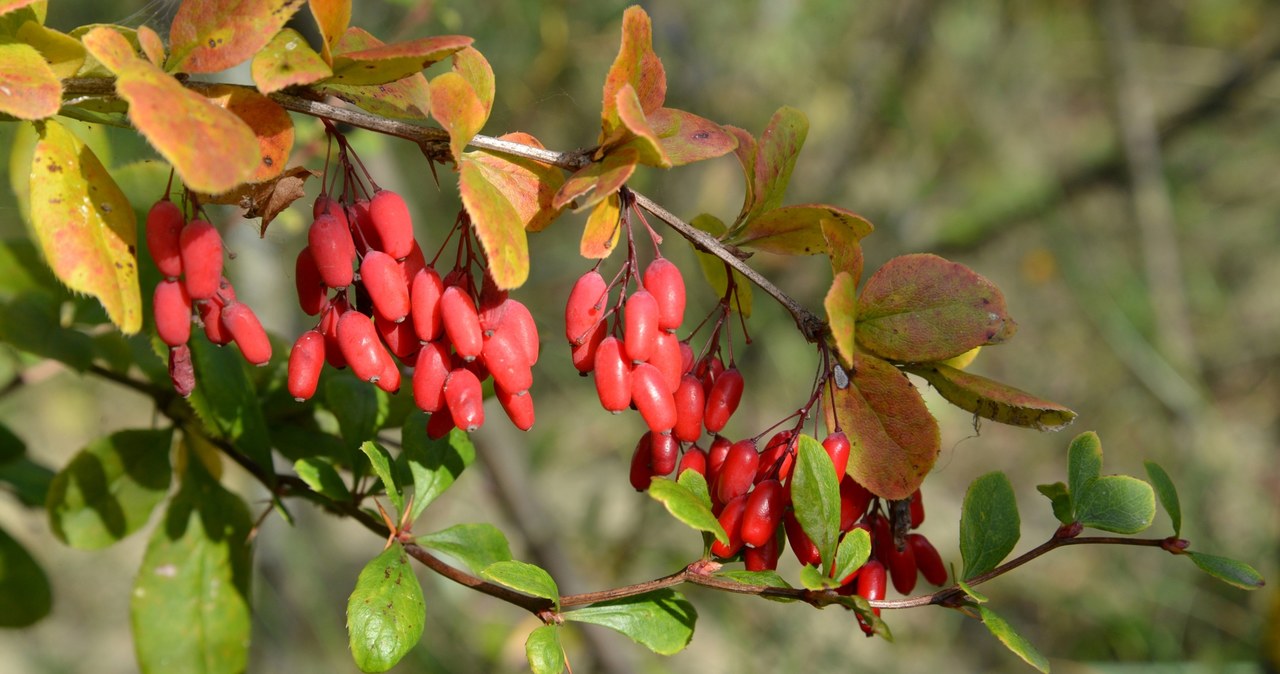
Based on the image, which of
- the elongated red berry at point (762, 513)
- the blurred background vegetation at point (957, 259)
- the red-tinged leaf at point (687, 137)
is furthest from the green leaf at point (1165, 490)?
the blurred background vegetation at point (957, 259)

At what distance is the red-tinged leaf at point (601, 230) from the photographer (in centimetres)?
56

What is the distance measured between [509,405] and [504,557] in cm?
18

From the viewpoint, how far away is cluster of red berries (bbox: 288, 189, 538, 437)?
567 millimetres

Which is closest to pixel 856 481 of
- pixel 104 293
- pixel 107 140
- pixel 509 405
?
pixel 509 405

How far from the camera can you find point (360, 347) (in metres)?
0.58

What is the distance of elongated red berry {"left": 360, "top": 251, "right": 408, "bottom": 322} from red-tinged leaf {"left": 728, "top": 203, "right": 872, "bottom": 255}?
23 centimetres

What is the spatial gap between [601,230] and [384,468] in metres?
0.22

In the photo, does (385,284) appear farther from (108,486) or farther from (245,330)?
(108,486)

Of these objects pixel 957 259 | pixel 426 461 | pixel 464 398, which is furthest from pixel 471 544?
pixel 957 259

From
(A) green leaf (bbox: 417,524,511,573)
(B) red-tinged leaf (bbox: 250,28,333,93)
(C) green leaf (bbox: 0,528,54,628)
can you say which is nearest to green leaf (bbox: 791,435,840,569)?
(A) green leaf (bbox: 417,524,511,573)

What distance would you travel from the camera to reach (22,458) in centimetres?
100

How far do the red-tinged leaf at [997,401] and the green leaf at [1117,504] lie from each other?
6 cm

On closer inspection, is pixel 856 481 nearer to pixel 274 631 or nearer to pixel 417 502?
pixel 417 502

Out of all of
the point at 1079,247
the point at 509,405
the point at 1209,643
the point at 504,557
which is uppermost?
the point at 509,405
